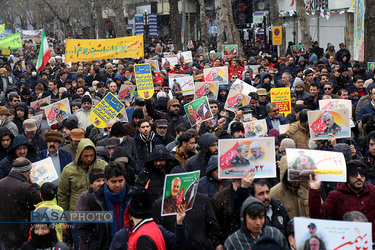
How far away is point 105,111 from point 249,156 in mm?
4442

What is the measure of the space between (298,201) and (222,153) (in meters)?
0.84

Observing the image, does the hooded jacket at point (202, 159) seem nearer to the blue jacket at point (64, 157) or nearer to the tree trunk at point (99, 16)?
the blue jacket at point (64, 157)

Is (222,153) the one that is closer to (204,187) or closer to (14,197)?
(204,187)

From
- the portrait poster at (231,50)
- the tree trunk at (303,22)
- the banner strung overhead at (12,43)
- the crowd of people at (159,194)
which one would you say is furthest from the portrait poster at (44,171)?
the banner strung overhead at (12,43)

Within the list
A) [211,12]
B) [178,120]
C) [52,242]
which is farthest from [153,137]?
[211,12]

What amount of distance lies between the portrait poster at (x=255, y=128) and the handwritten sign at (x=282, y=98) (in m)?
2.05

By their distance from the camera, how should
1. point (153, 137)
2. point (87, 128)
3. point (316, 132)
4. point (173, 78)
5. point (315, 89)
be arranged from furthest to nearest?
point (173, 78)
point (315, 89)
point (87, 128)
point (153, 137)
point (316, 132)

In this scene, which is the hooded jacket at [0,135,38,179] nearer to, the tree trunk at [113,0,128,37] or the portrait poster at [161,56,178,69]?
the portrait poster at [161,56,178,69]

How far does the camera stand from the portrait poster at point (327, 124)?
7.96 meters

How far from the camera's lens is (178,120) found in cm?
1012

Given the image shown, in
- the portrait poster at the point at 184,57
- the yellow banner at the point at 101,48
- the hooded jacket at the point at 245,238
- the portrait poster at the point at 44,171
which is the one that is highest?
the yellow banner at the point at 101,48

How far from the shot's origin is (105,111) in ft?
31.9

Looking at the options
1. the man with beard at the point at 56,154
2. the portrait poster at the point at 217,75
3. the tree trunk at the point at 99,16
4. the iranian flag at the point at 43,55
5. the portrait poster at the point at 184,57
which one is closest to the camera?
the man with beard at the point at 56,154

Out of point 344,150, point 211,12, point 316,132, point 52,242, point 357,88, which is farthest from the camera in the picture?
point 211,12
